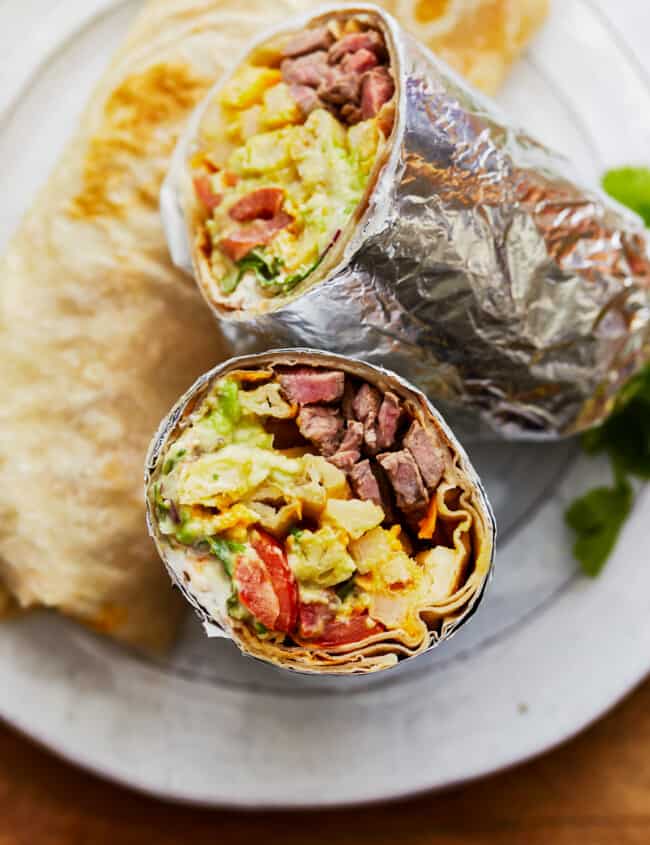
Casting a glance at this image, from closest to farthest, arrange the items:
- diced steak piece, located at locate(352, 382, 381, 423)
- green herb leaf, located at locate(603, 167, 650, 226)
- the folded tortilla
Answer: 1. diced steak piece, located at locate(352, 382, 381, 423)
2. the folded tortilla
3. green herb leaf, located at locate(603, 167, 650, 226)

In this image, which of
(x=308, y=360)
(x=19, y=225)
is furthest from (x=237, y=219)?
(x=19, y=225)

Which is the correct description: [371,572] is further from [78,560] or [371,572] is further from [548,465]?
[548,465]

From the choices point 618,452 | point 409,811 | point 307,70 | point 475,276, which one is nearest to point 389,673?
point 409,811

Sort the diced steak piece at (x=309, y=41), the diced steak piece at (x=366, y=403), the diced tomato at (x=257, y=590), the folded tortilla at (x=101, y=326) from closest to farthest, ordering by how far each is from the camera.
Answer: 1. the diced tomato at (x=257, y=590)
2. the diced steak piece at (x=366, y=403)
3. the diced steak piece at (x=309, y=41)
4. the folded tortilla at (x=101, y=326)

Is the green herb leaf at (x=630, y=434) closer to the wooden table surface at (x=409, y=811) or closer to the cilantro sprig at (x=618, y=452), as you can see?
the cilantro sprig at (x=618, y=452)

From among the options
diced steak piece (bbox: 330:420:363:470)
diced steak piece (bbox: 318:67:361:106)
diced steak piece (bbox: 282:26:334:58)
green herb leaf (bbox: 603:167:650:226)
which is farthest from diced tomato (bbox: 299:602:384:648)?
green herb leaf (bbox: 603:167:650:226)

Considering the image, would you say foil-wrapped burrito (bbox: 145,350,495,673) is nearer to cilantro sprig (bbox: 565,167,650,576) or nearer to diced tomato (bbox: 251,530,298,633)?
diced tomato (bbox: 251,530,298,633)

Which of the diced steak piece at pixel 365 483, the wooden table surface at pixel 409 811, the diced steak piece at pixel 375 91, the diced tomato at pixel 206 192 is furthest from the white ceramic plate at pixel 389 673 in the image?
the diced steak piece at pixel 365 483
